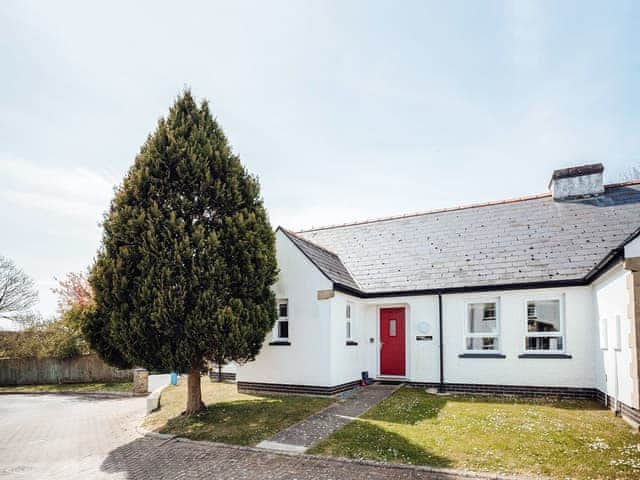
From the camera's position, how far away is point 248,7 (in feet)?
29.8

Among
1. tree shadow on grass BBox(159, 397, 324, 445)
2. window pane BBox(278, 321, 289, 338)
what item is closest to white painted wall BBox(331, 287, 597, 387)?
window pane BBox(278, 321, 289, 338)

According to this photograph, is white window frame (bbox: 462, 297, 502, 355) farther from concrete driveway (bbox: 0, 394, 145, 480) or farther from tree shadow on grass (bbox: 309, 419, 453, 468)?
concrete driveway (bbox: 0, 394, 145, 480)

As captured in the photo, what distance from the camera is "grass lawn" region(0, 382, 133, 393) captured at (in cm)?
1967

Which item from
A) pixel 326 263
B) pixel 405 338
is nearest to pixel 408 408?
pixel 405 338

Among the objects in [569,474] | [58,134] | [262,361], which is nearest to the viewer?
[569,474]

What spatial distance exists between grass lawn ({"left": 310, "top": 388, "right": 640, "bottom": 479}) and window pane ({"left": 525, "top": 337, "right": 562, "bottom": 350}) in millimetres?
1830

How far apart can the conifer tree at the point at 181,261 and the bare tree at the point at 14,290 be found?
89.6 feet

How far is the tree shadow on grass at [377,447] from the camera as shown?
717 centimetres

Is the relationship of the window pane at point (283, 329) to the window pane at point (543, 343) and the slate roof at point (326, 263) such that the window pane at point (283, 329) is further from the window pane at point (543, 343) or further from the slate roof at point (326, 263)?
the window pane at point (543, 343)

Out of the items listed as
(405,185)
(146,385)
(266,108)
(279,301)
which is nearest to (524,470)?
(279,301)

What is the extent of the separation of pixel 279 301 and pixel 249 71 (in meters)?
7.19

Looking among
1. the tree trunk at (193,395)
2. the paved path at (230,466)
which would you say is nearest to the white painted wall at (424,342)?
the tree trunk at (193,395)

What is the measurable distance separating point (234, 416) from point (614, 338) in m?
9.09

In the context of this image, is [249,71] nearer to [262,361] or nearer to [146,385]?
[262,361]
